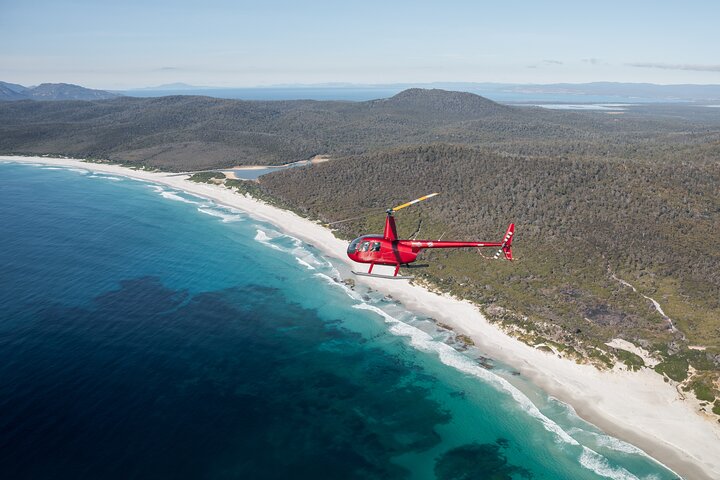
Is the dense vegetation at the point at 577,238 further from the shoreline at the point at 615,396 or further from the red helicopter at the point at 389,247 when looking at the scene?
the red helicopter at the point at 389,247

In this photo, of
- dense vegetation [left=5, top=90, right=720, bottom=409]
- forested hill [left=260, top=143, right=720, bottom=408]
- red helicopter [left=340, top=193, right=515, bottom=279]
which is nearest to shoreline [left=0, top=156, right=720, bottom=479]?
dense vegetation [left=5, top=90, right=720, bottom=409]

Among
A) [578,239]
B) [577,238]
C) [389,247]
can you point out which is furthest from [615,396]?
[577,238]

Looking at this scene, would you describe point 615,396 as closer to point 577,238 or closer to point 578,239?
point 578,239

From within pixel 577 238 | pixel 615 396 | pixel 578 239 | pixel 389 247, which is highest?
pixel 389 247

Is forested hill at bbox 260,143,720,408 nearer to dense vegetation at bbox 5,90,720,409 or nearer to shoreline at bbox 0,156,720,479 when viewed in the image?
dense vegetation at bbox 5,90,720,409

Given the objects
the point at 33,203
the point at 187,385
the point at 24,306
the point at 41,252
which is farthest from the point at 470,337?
the point at 33,203

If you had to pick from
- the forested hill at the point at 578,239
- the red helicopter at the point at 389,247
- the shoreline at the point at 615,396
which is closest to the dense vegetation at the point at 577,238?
the forested hill at the point at 578,239

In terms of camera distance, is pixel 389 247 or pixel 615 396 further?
pixel 615 396

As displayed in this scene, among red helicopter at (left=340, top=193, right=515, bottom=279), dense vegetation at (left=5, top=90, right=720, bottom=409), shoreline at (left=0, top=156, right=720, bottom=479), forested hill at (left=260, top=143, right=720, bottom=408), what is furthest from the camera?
forested hill at (left=260, top=143, right=720, bottom=408)

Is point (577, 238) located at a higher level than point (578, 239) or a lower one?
higher
